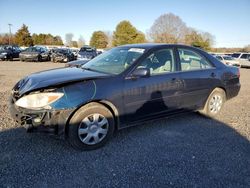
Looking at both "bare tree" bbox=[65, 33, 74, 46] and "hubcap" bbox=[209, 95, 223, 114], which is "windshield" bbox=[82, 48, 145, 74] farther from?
"bare tree" bbox=[65, 33, 74, 46]

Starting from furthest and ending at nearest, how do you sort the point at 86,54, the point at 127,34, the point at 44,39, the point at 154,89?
the point at 44,39 < the point at 127,34 < the point at 86,54 < the point at 154,89

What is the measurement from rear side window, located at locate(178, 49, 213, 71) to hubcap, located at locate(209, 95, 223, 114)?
73cm

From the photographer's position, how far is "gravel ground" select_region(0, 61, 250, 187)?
295 cm

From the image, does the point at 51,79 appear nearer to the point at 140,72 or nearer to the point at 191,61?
the point at 140,72

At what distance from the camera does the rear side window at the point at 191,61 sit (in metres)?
4.85

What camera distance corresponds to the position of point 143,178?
9.89 feet

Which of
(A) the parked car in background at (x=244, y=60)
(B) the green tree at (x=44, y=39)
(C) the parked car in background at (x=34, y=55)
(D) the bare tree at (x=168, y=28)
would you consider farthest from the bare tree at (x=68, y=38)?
(A) the parked car in background at (x=244, y=60)

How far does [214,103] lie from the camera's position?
18.2 ft

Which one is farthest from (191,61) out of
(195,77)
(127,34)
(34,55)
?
(127,34)

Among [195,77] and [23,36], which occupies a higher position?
[23,36]

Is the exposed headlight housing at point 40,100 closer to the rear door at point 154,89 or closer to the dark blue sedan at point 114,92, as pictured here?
the dark blue sedan at point 114,92

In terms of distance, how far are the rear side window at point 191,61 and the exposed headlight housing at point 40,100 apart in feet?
8.29

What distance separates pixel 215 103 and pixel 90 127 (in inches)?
124

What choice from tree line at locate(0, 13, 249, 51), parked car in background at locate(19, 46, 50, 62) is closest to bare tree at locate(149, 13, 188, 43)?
tree line at locate(0, 13, 249, 51)
